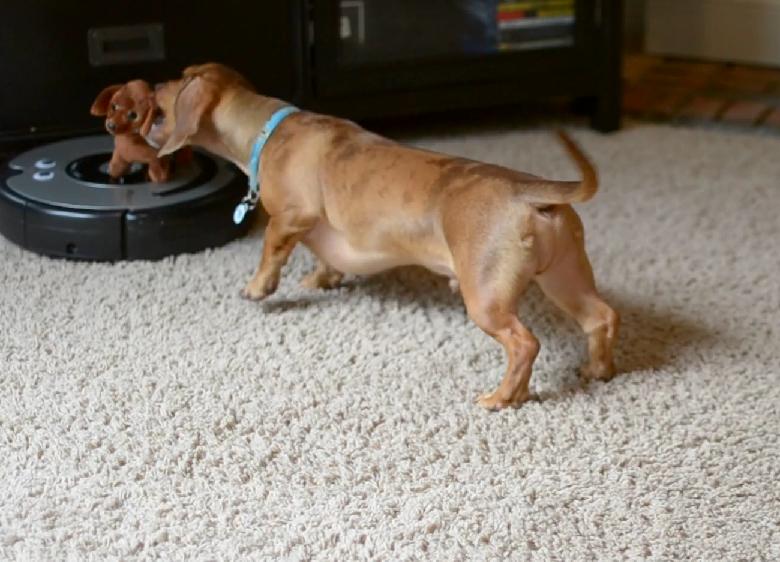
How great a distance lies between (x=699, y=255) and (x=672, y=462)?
1.99 feet

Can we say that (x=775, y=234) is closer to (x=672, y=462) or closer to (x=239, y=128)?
(x=672, y=462)

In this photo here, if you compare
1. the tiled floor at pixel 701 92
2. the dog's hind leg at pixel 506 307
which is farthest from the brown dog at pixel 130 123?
the tiled floor at pixel 701 92

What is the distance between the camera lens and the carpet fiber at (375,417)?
1.20 m

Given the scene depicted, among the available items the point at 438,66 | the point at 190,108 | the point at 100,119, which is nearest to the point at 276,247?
the point at 190,108

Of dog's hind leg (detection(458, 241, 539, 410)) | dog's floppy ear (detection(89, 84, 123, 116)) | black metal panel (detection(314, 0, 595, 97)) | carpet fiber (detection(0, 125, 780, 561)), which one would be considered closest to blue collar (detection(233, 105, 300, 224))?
carpet fiber (detection(0, 125, 780, 561))

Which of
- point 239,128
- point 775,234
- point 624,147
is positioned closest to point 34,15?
point 239,128

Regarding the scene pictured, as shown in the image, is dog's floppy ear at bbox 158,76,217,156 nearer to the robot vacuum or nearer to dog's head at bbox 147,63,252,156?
dog's head at bbox 147,63,252,156

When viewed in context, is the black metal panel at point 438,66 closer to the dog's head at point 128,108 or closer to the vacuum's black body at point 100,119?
the vacuum's black body at point 100,119

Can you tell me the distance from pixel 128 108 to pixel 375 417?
625 millimetres

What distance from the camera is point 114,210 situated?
1.76m

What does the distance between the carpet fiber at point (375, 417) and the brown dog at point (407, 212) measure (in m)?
0.08

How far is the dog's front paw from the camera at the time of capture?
1.65 meters

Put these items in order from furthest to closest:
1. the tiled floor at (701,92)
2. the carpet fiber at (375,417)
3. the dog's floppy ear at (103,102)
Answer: the tiled floor at (701,92), the dog's floppy ear at (103,102), the carpet fiber at (375,417)

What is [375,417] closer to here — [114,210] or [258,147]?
[258,147]
